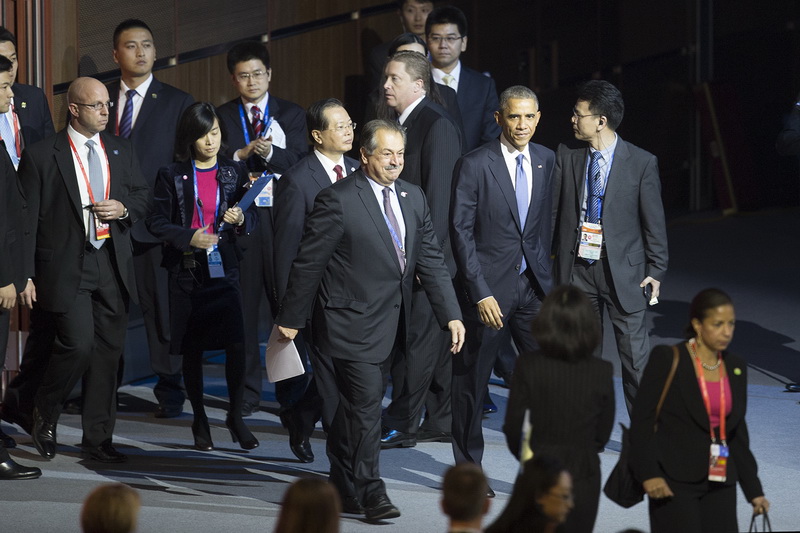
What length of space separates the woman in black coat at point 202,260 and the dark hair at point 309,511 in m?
3.22

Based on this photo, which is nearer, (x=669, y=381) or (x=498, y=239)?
(x=669, y=381)

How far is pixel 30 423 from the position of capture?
5.88m

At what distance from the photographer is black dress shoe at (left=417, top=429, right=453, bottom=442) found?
6.18 m

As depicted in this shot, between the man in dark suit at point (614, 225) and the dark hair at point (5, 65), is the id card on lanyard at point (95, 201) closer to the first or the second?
the dark hair at point (5, 65)

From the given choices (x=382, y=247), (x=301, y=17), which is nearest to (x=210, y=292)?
(x=382, y=247)

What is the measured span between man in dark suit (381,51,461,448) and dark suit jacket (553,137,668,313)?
0.52 metres

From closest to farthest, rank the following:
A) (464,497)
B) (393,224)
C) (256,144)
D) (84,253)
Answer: (464,497) < (393,224) < (84,253) < (256,144)

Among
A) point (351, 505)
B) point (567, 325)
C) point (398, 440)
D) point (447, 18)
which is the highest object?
point (447, 18)

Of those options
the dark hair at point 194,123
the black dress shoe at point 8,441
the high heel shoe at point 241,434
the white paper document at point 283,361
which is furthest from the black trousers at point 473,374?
the black dress shoe at point 8,441

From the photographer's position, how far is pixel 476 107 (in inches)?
294

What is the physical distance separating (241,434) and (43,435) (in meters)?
0.86

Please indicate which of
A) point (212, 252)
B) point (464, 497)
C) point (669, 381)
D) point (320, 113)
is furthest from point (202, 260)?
point (464, 497)

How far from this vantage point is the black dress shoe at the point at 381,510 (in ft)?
16.0

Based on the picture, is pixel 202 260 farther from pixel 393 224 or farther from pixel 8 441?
pixel 393 224
